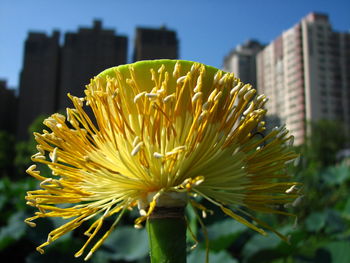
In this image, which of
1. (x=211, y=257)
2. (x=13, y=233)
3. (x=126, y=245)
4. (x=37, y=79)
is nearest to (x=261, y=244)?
(x=211, y=257)

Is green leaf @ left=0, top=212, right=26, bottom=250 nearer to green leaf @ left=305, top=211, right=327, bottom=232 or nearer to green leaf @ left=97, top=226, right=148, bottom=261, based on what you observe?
green leaf @ left=97, top=226, right=148, bottom=261

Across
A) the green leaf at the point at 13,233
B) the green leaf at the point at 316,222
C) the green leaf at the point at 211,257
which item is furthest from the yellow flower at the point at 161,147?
the green leaf at the point at 13,233

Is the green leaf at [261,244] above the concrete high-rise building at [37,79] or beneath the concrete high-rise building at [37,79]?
beneath

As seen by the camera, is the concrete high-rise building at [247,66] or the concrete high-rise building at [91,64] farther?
the concrete high-rise building at [247,66]

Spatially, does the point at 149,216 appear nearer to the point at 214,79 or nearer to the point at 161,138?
the point at 161,138

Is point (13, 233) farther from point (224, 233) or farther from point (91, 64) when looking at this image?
point (91, 64)

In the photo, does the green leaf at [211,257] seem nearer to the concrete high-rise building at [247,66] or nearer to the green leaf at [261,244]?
the green leaf at [261,244]
